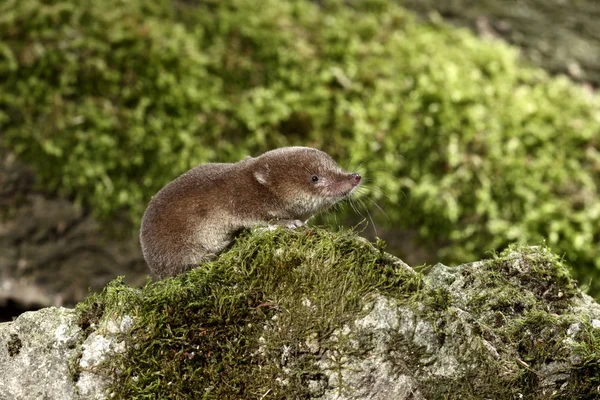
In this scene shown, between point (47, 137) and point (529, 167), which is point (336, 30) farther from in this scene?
point (47, 137)

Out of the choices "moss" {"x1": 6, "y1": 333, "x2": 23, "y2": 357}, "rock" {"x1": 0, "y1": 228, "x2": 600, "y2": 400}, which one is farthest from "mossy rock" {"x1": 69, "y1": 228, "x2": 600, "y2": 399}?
"moss" {"x1": 6, "y1": 333, "x2": 23, "y2": 357}

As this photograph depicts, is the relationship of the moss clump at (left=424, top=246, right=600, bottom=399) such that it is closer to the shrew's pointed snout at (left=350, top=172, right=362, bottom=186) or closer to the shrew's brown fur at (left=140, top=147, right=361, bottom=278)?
the shrew's pointed snout at (left=350, top=172, right=362, bottom=186)

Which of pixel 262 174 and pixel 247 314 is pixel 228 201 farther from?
pixel 247 314

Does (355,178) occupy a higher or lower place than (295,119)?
higher

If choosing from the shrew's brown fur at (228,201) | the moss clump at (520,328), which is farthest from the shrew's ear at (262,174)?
the moss clump at (520,328)

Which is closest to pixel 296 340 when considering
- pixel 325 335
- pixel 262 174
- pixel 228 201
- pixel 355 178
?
pixel 325 335

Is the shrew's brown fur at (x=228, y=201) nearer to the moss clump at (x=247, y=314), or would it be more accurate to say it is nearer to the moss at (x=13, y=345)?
the moss clump at (x=247, y=314)
